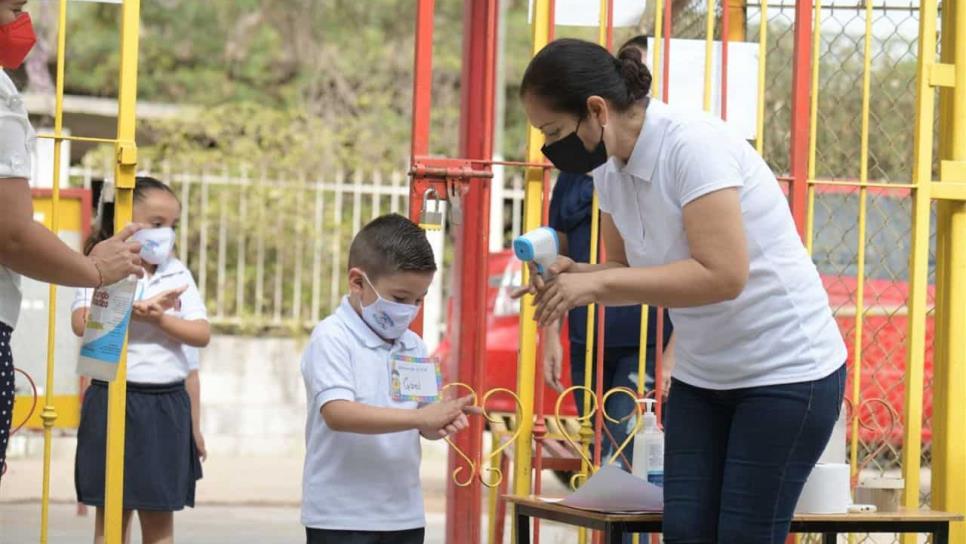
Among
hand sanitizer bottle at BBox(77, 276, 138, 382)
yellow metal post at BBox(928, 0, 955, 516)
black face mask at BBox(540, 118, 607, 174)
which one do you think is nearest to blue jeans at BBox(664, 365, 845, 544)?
black face mask at BBox(540, 118, 607, 174)

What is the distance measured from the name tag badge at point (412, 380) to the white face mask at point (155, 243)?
1661 mm

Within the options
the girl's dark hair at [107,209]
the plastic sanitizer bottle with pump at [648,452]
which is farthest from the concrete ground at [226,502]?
the plastic sanitizer bottle with pump at [648,452]

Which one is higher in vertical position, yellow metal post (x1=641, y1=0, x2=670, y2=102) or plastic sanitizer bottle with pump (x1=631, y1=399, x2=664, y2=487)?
yellow metal post (x1=641, y1=0, x2=670, y2=102)

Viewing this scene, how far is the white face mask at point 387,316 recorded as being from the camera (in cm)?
378

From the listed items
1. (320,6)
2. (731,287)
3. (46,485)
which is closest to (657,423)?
(731,287)

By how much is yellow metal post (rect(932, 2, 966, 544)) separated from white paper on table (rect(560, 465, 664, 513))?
1.49 meters

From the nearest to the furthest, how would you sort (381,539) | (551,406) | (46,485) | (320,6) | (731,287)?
1. (731,287)
2. (381,539)
3. (46,485)
4. (551,406)
5. (320,6)

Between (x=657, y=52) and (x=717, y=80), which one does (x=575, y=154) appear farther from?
(x=717, y=80)

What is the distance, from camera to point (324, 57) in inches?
666

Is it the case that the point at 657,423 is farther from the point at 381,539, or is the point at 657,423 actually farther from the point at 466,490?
the point at 381,539

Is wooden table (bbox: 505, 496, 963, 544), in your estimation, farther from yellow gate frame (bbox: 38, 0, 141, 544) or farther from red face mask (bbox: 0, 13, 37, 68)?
red face mask (bbox: 0, 13, 37, 68)

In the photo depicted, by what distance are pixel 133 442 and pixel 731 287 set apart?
2.66 metres

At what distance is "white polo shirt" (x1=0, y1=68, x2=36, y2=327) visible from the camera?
3.16 meters

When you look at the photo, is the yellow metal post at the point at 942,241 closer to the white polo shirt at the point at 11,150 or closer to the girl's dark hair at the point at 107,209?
the girl's dark hair at the point at 107,209
